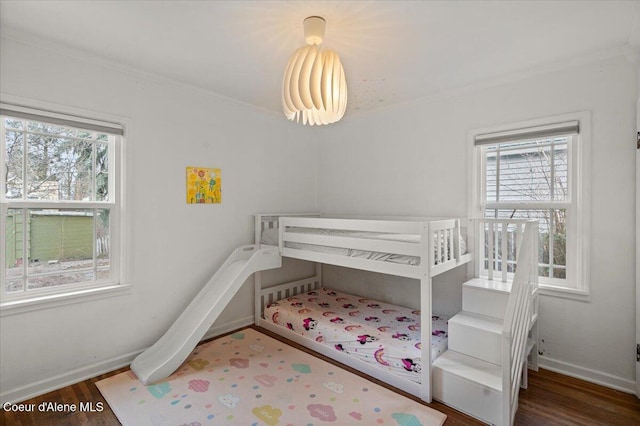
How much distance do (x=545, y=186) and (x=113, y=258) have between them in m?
3.63

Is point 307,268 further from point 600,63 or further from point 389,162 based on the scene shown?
point 600,63

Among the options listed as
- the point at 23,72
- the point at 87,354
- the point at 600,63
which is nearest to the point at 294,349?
the point at 87,354

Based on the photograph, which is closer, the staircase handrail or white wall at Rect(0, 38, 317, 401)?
the staircase handrail

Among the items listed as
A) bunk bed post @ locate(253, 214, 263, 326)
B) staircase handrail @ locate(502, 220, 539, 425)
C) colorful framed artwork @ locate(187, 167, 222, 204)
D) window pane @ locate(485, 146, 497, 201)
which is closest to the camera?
staircase handrail @ locate(502, 220, 539, 425)

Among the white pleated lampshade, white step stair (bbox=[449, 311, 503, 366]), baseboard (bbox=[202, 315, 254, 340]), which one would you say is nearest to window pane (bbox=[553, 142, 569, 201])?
white step stair (bbox=[449, 311, 503, 366])

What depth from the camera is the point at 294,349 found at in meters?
2.95

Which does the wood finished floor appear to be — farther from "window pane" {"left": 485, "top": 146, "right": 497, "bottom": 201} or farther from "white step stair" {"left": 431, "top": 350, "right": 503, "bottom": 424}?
"window pane" {"left": 485, "top": 146, "right": 497, "bottom": 201}

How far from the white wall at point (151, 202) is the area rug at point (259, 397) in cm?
40

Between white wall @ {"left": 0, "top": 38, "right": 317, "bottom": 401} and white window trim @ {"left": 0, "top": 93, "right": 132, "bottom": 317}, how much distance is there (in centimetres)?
4

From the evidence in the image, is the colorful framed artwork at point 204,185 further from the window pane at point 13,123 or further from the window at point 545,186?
the window at point 545,186

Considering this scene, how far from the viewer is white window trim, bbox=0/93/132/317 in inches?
86.2

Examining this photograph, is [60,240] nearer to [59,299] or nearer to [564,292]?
[59,299]

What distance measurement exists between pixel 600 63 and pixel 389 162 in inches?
73.0

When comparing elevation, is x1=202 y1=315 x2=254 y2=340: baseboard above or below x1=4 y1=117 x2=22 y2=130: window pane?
below
